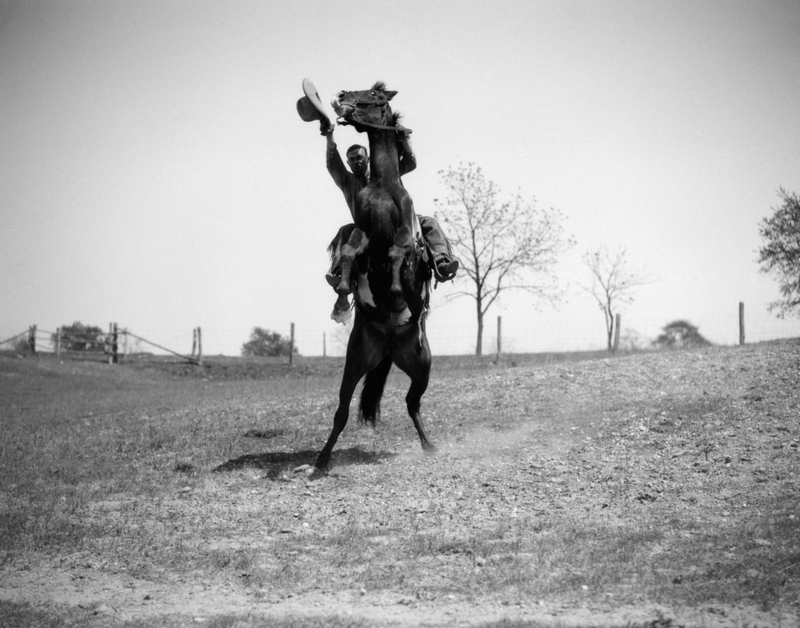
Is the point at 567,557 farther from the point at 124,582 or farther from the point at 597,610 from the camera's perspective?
the point at 124,582

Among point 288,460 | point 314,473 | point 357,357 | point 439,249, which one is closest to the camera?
point 314,473

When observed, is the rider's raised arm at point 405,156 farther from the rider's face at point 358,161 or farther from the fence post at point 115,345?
the fence post at point 115,345

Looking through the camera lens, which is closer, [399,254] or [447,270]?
[399,254]

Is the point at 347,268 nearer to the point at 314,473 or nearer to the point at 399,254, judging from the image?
the point at 399,254

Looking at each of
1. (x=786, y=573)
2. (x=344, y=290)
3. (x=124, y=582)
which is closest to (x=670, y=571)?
(x=786, y=573)

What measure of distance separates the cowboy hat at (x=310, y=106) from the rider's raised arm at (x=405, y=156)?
1048 mm

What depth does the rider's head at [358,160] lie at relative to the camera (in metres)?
10.2

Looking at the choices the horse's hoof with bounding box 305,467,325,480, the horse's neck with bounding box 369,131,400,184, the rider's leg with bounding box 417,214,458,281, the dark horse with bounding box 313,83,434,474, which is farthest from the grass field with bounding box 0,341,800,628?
the horse's neck with bounding box 369,131,400,184

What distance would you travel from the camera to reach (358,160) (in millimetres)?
10195

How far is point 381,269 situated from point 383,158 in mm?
1513

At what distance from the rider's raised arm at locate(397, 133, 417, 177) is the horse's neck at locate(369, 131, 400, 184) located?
0.37ft

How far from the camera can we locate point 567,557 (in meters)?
6.34

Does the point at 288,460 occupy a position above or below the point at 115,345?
below

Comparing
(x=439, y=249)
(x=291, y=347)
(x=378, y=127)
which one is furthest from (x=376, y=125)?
(x=291, y=347)
